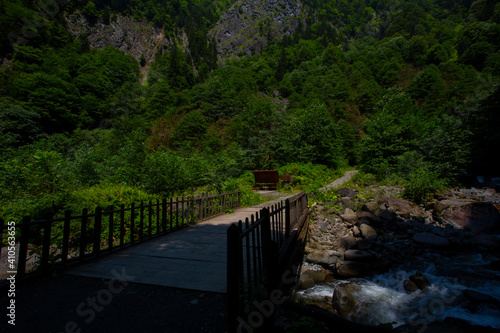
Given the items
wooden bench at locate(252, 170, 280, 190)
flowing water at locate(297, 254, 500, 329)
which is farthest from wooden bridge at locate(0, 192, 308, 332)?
wooden bench at locate(252, 170, 280, 190)

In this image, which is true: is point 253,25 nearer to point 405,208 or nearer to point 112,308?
point 405,208

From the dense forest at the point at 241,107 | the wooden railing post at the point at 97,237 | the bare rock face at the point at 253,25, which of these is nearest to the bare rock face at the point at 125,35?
the dense forest at the point at 241,107

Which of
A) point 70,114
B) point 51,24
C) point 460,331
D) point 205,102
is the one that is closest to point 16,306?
point 460,331

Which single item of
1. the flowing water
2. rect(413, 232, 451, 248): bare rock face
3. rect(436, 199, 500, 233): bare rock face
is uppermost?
rect(436, 199, 500, 233): bare rock face

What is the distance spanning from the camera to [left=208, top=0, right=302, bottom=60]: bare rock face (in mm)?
96812

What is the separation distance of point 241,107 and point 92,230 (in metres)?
37.8

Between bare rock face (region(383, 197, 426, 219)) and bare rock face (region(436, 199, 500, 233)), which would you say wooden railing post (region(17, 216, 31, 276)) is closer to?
bare rock face (region(383, 197, 426, 219))

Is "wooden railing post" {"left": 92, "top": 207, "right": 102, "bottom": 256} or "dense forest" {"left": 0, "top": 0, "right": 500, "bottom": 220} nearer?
"wooden railing post" {"left": 92, "top": 207, "right": 102, "bottom": 256}

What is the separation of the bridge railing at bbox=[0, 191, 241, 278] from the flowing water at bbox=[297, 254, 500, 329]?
12.9ft

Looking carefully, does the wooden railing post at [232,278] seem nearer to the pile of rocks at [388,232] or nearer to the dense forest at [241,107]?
the pile of rocks at [388,232]

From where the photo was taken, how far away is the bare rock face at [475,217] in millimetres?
8790

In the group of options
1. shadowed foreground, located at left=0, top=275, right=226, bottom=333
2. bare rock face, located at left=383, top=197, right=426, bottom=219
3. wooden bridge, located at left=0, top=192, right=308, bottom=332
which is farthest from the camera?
bare rock face, located at left=383, top=197, right=426, bottom=219

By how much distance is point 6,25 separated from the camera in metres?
53.5

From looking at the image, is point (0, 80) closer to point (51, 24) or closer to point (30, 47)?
point (30, 47)
